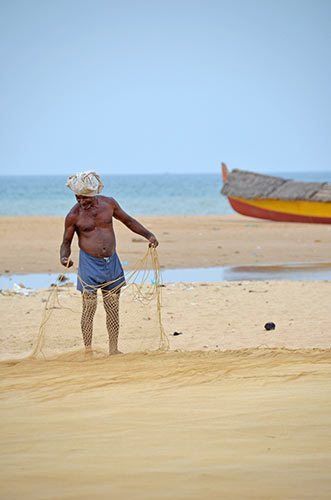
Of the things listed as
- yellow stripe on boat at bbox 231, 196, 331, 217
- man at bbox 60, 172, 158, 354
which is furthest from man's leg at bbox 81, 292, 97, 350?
yellow stripe on boat at bbox 231, 196, 331, 217

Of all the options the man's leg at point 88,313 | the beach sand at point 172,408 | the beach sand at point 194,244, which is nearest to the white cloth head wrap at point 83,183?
the man's leg at point 88,313

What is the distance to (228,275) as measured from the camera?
37.4 feet

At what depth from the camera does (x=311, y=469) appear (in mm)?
2744

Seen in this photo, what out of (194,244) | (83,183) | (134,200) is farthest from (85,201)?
(134,200)

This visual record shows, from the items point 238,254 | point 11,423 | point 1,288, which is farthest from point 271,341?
point 238,254

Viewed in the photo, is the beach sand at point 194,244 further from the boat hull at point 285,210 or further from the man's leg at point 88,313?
the man's leg at point 88,313

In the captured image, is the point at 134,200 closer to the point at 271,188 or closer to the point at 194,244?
the point at 271,188

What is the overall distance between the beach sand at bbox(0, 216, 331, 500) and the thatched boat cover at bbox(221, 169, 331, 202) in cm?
1283

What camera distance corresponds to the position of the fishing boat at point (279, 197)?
20417 mm

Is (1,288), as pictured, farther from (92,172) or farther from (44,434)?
(44,434)

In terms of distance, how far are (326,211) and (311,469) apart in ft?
60.4

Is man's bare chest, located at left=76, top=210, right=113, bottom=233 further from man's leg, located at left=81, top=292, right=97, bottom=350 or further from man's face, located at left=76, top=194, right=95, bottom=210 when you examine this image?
man's leg, located at left=81, top=292, right=97, bottom=350

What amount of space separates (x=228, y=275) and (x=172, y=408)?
7.83 m

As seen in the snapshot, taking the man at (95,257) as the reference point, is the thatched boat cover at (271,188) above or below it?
above
